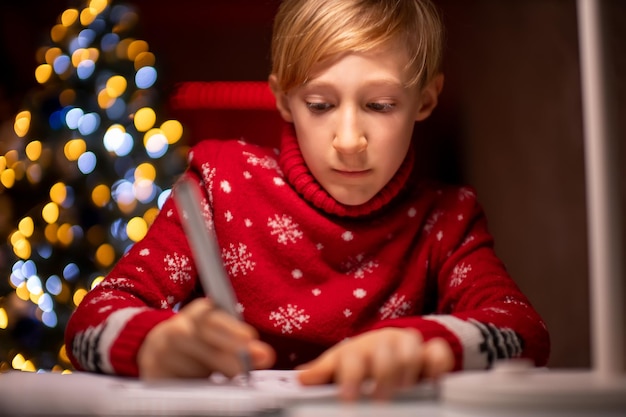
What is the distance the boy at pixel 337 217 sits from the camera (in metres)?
1.01

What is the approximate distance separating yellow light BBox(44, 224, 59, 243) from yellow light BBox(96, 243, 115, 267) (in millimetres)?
102

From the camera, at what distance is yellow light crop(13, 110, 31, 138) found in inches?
73.4

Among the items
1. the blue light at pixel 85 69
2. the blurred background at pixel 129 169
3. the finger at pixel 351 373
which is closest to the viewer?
the finger at pixel 351 373

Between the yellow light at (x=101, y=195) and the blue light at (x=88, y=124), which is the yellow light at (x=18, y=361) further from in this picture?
the blue light at (x=88, y=124)

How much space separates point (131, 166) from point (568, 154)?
0.93m

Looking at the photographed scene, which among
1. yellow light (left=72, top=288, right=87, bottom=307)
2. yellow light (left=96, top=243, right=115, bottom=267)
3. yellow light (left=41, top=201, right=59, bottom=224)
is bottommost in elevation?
yellow light (left=72, top=288, right=87, bottom=307)

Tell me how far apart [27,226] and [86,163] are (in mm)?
186

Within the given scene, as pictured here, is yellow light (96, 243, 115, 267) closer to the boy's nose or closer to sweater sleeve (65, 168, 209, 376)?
sweater sleeve (65, 168, 209, 376)

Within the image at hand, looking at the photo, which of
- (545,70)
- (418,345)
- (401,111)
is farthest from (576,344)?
(418,345)

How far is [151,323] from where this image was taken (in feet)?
2.50

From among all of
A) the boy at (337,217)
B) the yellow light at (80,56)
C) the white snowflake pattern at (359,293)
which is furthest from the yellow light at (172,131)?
the white snowflake pattern at (359,293)

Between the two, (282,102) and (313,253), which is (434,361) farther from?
(282,102)

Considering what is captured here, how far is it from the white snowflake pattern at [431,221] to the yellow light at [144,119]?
2.88 ft

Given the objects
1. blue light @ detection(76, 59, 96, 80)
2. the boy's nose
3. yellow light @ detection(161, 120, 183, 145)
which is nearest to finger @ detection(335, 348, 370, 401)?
the boy's nose
